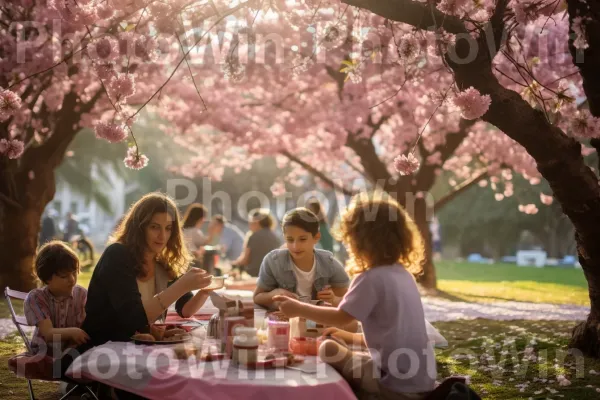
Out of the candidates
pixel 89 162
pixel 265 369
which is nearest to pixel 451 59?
pixel 265 369

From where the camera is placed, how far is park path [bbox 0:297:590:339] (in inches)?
443

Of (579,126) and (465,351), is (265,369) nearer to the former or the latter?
(579,126)

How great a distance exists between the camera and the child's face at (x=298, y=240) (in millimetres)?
4816

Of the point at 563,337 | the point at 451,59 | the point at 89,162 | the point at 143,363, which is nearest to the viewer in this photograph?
the point at 143,363

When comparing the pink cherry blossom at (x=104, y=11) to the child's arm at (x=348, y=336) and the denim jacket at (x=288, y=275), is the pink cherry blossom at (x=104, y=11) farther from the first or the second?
the child's arm at (x=348, y=336)

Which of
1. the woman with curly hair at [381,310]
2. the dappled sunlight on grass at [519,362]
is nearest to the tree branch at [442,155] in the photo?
the dappled sunlight on grass at [519,362]

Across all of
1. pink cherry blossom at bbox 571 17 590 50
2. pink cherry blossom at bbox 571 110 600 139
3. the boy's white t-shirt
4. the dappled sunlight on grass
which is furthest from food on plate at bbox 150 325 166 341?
pink cherry blossom at bbox 571 110 600 139

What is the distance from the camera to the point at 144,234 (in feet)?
13.5

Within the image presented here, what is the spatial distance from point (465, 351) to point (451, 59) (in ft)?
12.2

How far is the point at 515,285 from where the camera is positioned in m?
18.9

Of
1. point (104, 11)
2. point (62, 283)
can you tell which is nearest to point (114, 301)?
point (62, 283)

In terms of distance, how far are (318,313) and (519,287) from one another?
16.0m

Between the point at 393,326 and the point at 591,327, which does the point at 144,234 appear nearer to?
the point at 393,326

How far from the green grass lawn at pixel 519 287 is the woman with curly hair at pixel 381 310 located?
11.6 metres
